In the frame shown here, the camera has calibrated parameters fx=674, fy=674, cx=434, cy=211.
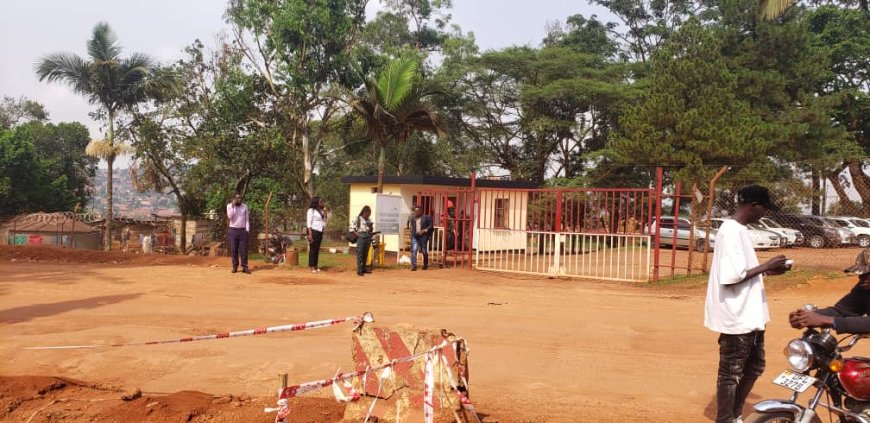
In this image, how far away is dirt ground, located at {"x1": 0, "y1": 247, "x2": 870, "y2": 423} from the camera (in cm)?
573

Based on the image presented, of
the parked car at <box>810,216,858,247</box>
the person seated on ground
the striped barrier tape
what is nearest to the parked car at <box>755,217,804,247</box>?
the parked car at <box>810,216,858,247</box>

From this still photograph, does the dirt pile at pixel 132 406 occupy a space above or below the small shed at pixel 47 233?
below

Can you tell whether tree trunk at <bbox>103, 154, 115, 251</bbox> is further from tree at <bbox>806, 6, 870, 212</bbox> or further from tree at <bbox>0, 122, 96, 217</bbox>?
tree at <bbox>806, 6, 870, 212</bbox>

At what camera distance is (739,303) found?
4.39m

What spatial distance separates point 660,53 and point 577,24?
13.9 meters

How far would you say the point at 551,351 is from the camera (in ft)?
25.5

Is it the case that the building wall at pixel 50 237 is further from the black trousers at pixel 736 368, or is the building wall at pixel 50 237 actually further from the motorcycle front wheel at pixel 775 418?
the motorcycle front wheel at pixel 775 418

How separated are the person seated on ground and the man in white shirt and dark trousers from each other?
10.4 inches

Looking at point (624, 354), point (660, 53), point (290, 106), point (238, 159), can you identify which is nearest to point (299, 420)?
point (624, 354)

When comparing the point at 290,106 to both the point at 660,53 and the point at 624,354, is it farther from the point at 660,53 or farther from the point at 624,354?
the point at 624,354

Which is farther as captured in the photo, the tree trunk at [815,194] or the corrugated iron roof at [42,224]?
the corrugated iron roof at [42,224]

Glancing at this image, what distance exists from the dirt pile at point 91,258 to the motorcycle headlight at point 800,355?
567 inches

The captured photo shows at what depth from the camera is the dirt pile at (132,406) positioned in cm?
538

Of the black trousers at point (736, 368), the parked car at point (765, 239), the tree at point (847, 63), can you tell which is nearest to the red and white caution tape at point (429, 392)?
the black trousers at point (736, 368)
